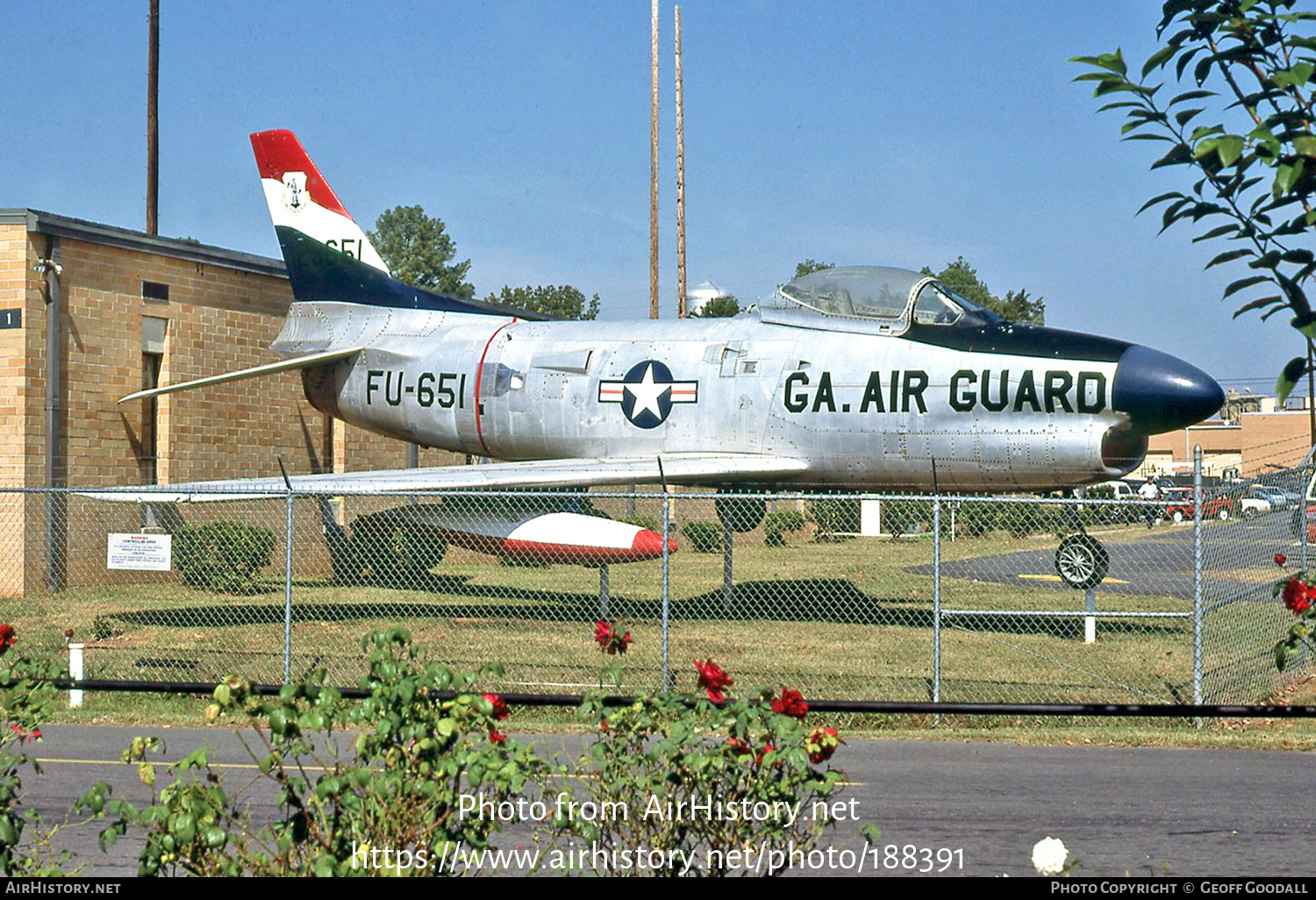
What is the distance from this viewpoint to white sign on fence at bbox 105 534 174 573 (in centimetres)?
1324

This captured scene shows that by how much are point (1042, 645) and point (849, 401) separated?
3720mm

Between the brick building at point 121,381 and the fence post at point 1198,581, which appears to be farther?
the brick building at point 121,381

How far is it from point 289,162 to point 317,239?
1.43 metres

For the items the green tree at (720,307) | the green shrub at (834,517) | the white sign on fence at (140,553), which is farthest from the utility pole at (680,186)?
the green tree at (720,307)

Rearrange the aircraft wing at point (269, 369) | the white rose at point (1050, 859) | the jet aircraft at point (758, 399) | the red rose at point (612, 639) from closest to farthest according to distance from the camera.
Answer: the white rose at point (1050, 859)
the red rose at point (612, 639)
the jet aircraft at point (758, 399)
the aircraft wing at point (269, 369)

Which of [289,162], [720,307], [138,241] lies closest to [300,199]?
[289,162]

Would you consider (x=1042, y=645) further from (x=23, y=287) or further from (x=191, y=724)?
(x=23, y=287)

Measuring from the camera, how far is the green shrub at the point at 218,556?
21500 mm

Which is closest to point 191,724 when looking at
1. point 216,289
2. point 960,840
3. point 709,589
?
point 960,840

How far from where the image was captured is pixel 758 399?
1727 centimetres

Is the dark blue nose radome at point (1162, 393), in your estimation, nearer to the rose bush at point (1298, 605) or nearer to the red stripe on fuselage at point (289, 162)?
the rose bush at point (1298, 605)

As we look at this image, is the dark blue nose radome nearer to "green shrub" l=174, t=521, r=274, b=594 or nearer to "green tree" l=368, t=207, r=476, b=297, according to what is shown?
"green shrub" l=174, t=521, r=274, b=594

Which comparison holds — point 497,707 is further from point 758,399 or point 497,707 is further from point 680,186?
point 680,186

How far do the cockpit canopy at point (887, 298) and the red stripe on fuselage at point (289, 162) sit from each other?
354 inches
